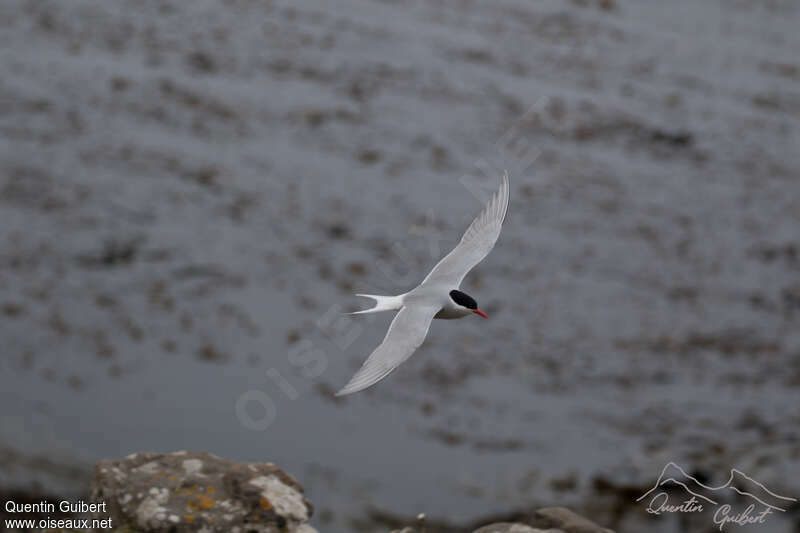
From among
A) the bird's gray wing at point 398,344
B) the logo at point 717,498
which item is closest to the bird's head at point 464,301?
the bird's gray wing at point 398,344

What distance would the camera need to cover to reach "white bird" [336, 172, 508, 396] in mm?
3793

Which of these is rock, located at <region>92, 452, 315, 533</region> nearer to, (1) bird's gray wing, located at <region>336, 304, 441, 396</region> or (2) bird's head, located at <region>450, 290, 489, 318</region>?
(1) bird's gray wing, located at <region>336, 304, 441, 396</region>

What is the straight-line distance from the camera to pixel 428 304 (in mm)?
4172

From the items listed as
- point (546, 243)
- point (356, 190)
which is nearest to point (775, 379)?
point (546, 243)

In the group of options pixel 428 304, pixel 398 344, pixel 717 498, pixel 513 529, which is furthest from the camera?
pixel 717 498

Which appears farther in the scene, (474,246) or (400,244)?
(400,244)

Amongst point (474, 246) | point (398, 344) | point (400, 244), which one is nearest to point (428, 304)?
point (398, 344)

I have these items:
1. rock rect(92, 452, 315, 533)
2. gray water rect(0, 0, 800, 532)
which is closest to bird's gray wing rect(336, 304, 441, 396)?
rock rect(92, 452, 315, 533)

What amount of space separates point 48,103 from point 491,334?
7574 millimetres

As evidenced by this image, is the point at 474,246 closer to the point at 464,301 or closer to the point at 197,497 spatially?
the point at 464,301

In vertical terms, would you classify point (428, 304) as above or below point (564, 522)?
above

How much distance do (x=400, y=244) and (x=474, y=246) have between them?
649 cm

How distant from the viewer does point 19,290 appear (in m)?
9.89

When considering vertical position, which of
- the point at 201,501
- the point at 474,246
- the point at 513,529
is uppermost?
the point at 474,246
